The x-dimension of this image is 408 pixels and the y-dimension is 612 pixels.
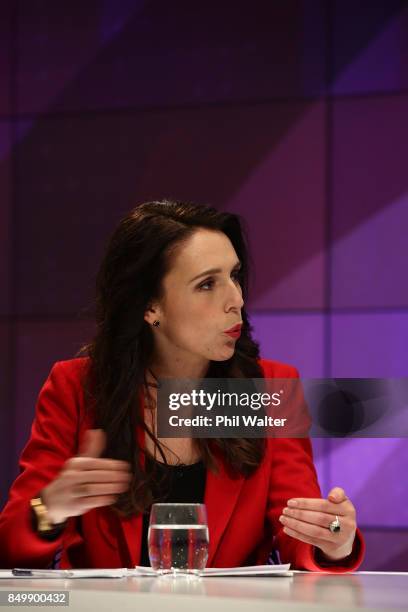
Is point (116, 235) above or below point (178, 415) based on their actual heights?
above

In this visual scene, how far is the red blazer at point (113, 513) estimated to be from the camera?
1.85m

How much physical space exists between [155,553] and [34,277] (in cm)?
239

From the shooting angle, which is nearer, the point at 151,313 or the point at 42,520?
the point at 42,520

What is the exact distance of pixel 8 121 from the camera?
3799mm

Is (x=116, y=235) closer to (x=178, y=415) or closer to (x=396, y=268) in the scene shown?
(x=178, y=415)

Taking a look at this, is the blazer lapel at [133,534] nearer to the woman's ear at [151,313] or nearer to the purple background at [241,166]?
the woman's ear at [151,313]

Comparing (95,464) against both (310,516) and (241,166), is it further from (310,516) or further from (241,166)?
(241,166)

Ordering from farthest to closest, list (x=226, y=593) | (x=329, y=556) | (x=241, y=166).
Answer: (x=241, y=166) → (x=329, y=556) → (x=226, y=593)

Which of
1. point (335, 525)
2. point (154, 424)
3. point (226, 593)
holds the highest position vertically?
point (154, 424)

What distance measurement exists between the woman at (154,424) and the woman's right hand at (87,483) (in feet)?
0.59

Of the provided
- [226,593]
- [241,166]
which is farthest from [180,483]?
[241,166]

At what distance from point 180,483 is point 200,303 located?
39cm

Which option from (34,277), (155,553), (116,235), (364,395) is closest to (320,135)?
(34,277)

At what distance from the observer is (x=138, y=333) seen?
2.20 metres
